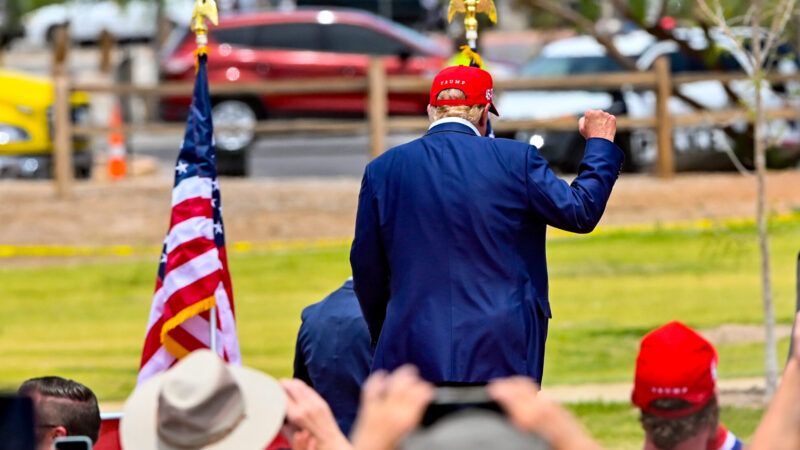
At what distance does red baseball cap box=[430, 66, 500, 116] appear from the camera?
6363mm

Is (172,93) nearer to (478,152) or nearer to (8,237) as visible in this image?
(8,237)

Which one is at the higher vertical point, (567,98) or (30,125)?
(567,98)

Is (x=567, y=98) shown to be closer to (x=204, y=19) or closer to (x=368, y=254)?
(x=204, y=19)

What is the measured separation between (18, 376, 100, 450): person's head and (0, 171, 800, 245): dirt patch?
45.0 feet

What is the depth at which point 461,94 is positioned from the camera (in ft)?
21.0

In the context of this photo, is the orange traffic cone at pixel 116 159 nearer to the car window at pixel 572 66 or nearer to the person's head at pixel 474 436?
the car window at pixel 572 66

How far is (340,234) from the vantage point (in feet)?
65.0

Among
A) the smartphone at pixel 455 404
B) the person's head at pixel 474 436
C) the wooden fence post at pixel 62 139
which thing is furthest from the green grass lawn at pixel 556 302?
the person's head at pixel 474 436

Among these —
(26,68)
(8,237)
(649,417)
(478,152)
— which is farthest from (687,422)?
(26,68)

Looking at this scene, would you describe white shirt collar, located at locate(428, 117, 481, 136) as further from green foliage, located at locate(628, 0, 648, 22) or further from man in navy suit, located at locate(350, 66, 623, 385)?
green foliage, located at locate(628, 0, 648, 22)

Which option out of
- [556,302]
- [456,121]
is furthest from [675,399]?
[556,302]

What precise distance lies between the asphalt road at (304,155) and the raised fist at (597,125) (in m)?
17.5

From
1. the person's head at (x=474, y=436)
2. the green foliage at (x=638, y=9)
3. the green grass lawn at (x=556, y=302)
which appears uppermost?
the green foliage at (x=638, y=9)

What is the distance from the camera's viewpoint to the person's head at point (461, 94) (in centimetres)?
638
